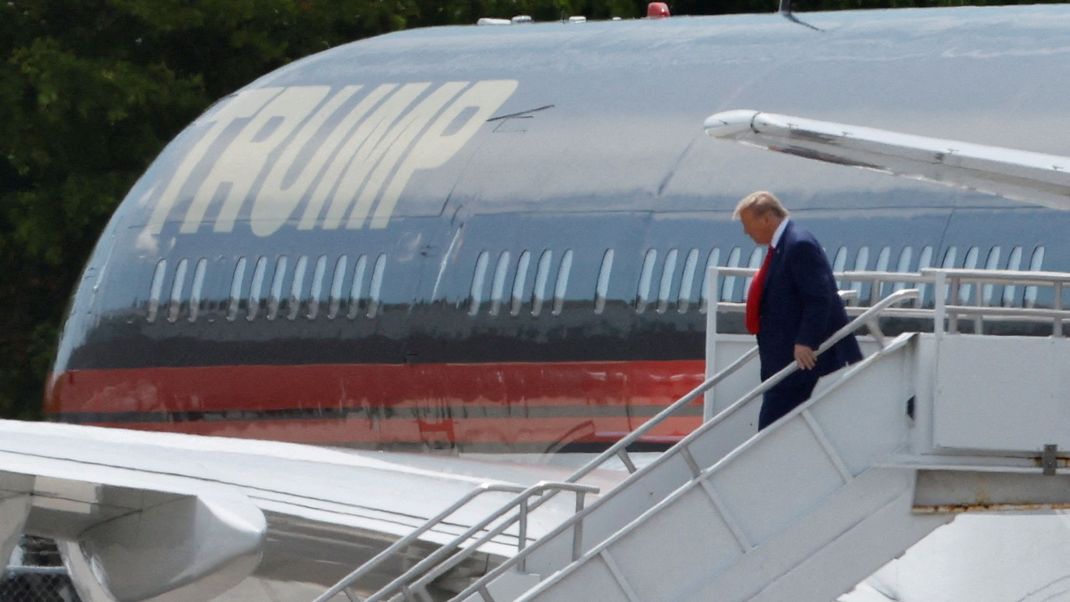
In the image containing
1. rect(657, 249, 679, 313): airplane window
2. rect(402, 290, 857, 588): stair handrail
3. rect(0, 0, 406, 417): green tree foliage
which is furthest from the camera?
rect(0, 0, 406, 417): green tree foliage

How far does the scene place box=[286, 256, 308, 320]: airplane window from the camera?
18.0 metres

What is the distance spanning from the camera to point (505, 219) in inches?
666

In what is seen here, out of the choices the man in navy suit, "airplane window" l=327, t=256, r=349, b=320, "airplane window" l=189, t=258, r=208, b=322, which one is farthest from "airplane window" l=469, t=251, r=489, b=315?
the man in navy suit

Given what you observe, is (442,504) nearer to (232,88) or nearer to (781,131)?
(781,131)

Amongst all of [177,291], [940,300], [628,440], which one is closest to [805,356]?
[940,300]

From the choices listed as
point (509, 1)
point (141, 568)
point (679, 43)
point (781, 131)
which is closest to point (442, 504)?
point (141, 568)

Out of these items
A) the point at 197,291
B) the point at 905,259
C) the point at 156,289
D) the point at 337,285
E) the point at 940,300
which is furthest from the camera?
the point at 156,289

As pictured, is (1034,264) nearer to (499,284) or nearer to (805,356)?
(499,284)

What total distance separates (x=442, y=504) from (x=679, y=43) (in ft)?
Answer: 14.4

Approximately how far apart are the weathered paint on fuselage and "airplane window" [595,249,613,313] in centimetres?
Answer: 2

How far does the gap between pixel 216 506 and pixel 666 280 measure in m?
4.99

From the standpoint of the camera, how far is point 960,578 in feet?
43.1

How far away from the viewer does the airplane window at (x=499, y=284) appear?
16.7m

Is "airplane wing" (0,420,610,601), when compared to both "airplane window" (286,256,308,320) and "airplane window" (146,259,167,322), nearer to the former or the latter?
"airplane window" (286,256,308,320)
